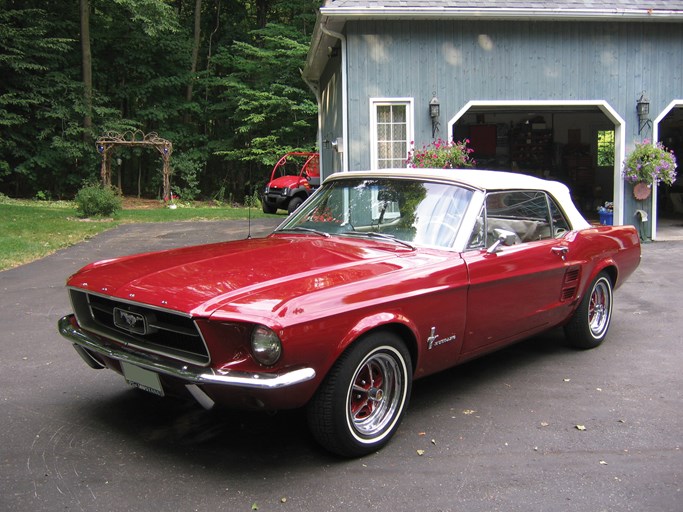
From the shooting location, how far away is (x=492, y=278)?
162 inches

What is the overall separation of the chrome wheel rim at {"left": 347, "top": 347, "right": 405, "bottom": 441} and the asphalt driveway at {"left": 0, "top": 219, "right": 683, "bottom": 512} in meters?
0.16

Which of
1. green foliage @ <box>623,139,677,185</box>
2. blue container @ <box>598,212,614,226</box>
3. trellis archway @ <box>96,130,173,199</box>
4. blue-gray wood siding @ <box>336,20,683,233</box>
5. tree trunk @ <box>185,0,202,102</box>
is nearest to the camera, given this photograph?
blue-gray wood siding @ <box>336,20,683,233</box>

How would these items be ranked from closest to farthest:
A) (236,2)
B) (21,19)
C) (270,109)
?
(21,19) → (270,109) → (236,2)

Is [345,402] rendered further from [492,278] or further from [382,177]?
[382,177]

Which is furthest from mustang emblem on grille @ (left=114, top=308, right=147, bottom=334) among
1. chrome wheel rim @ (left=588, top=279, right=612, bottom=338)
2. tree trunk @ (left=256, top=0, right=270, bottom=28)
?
tree trunk @ (left=256, top=0, right=270, bottom=28)

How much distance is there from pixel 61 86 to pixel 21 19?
292 centimetres

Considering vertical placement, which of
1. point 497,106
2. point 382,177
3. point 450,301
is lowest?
point 450,301

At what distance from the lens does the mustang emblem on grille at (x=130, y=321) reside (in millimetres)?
3334

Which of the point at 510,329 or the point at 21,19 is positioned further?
the point at 21,19

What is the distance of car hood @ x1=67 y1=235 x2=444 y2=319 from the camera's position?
302 centimetres

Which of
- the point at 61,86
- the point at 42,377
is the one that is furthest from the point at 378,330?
the point at 61,86

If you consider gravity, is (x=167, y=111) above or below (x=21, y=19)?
below

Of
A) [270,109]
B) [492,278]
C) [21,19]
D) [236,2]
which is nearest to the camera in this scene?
[492,278]

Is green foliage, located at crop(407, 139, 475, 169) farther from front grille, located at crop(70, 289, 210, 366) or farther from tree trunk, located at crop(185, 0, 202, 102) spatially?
tree trunk, located at crop(185, 0, 202, 102)
